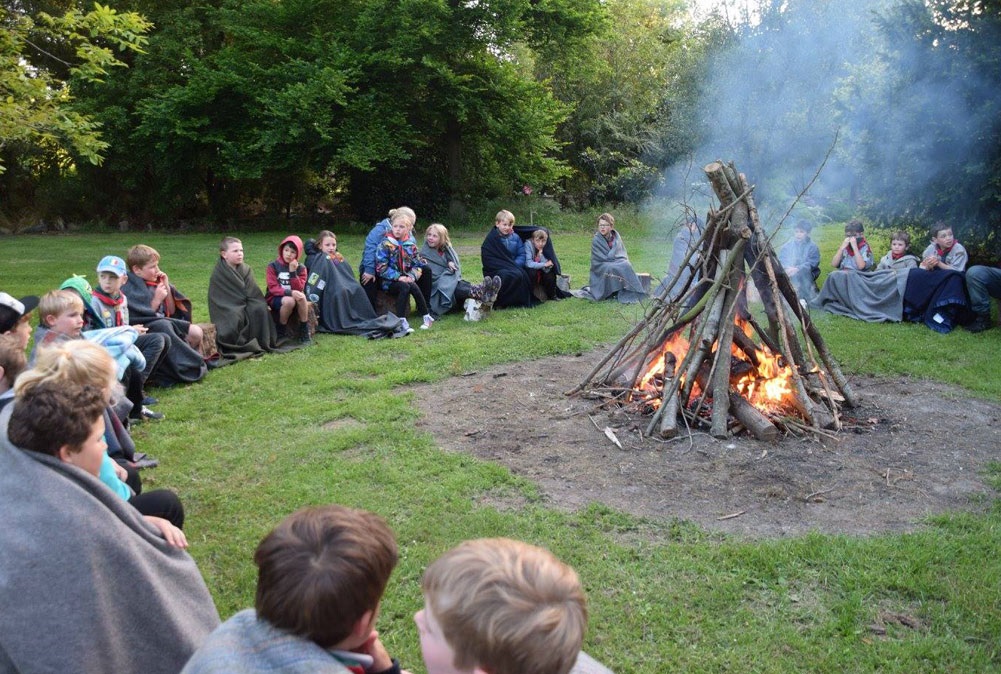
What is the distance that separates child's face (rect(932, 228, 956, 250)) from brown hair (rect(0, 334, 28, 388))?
32.4ft

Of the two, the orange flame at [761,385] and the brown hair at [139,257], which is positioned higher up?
the brown hair at [139,257]

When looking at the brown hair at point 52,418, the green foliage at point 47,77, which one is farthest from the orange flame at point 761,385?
the green foliage at point 47,77

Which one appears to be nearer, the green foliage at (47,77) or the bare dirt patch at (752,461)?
the bare dirt patch at (752,461)

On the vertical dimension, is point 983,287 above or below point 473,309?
above

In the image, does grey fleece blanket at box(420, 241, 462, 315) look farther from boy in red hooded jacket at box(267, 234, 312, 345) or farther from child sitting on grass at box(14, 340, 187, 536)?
child sitting on grass at box(14, 340, 187, 536)

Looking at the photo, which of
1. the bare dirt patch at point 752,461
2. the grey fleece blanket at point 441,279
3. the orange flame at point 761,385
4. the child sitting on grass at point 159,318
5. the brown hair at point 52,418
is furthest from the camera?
the grey fleece blanket at point 441,279

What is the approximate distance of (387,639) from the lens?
3211 mm

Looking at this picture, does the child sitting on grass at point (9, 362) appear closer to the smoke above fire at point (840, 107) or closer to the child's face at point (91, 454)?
the child's face at point (91, 454)

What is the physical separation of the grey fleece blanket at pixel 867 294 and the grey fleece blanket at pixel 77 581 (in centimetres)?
917

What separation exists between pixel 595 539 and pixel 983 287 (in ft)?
24.8

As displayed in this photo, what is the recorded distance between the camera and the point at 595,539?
3.96m

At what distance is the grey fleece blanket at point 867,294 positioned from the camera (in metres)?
9.47

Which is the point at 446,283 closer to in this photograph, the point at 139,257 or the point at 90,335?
the point at 139,257

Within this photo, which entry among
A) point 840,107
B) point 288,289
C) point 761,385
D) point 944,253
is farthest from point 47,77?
point 944,253
